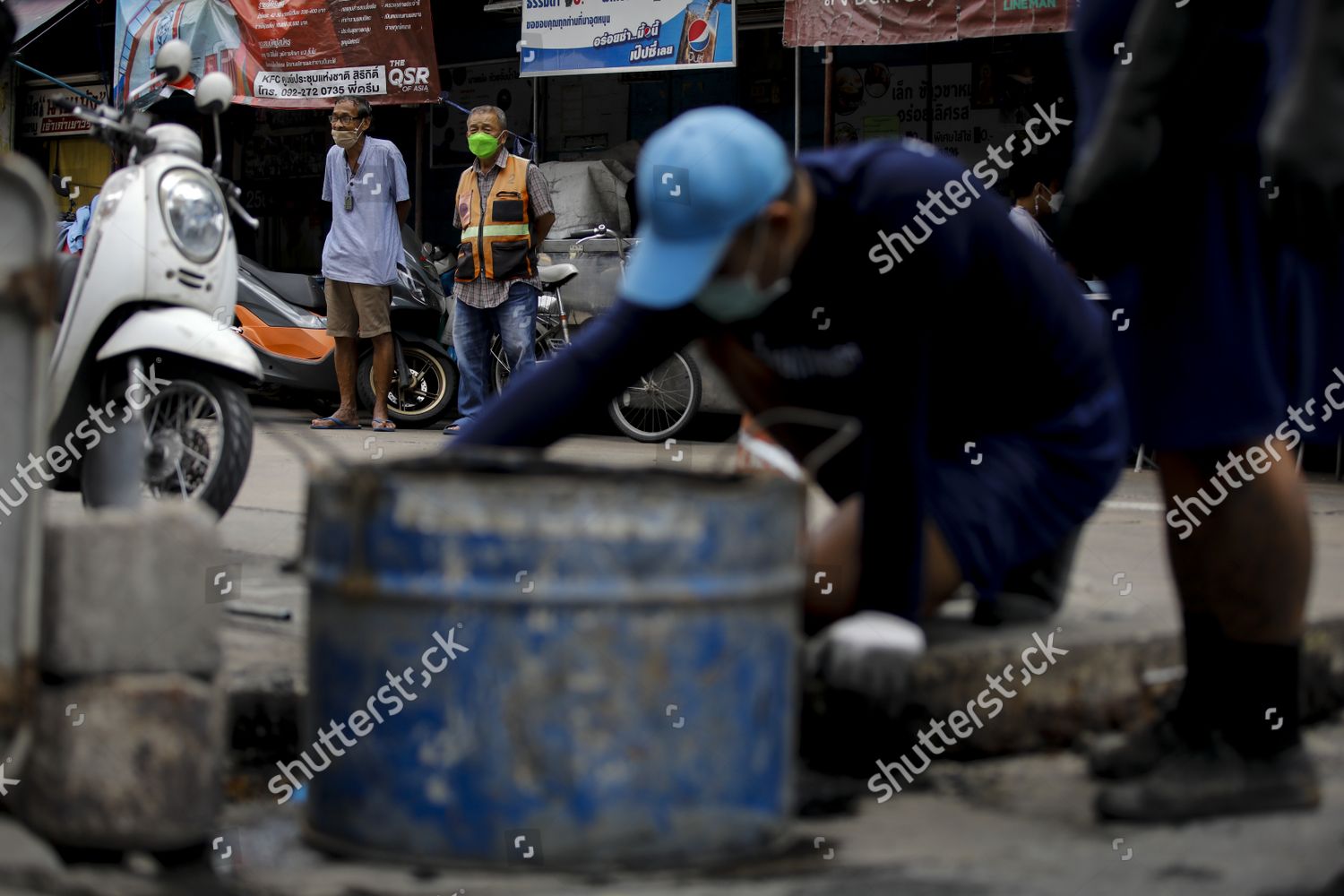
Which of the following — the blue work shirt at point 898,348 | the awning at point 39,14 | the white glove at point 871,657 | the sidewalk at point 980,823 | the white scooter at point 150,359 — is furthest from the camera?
the awning at point 39,14

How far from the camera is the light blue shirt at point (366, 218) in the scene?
8961mm

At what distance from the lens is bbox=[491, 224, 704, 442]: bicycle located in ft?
29.2

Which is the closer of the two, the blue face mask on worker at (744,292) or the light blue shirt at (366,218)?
the blue face mask on worker at (744,292)

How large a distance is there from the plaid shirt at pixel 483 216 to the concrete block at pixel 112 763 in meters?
6.50

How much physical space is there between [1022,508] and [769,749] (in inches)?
35.2

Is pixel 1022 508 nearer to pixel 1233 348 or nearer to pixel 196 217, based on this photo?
pixel 1233 348

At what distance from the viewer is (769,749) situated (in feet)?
7.34

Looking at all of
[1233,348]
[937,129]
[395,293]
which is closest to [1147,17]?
[1233,348]

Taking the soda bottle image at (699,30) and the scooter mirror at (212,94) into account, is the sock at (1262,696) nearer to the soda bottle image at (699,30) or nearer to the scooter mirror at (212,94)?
the scooter mirror at (212,94)

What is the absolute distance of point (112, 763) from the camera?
217cm

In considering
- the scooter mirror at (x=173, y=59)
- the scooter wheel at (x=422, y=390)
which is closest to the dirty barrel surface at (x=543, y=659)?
the scooter mirror at (x=173, y=59)

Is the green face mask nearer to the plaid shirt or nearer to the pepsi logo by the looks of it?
the plaid shirt

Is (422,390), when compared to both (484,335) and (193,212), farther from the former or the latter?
(193,212)

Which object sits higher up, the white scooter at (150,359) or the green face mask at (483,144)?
the green face mask at (483,144)
